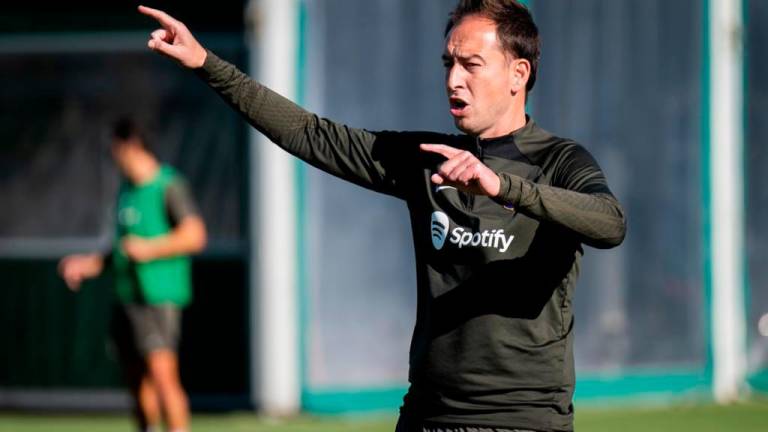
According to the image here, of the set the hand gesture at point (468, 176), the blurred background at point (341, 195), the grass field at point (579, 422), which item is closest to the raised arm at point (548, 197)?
the hand gesture at point (468, 176)

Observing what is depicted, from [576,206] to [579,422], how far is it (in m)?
5.97

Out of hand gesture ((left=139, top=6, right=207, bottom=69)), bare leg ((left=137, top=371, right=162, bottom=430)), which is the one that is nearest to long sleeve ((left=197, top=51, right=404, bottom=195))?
hand gesture ((left=139, top=6, right=207, bottom=69))

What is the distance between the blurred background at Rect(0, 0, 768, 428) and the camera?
9.85 metres

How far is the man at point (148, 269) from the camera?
8.27 m

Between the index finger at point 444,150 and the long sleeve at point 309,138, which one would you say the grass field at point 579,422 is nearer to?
the long sleeve at point 309,138

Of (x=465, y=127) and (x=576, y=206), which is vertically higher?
(x=465, y=127)

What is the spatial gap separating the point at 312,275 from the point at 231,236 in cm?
93

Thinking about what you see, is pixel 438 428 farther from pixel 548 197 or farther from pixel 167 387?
pixel 167 387

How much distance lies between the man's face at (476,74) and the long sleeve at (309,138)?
30cm

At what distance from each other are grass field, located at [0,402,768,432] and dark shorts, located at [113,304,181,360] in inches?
51.0

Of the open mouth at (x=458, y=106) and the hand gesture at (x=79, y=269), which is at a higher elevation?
the open mouth at (x=458, y=106)

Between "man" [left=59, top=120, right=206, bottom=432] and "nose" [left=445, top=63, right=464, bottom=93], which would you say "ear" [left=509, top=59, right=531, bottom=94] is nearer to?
"nose" [left=445, top=63, right=464, bottom=93]

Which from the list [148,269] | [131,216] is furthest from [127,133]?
[148,269]

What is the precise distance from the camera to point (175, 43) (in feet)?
13.8
